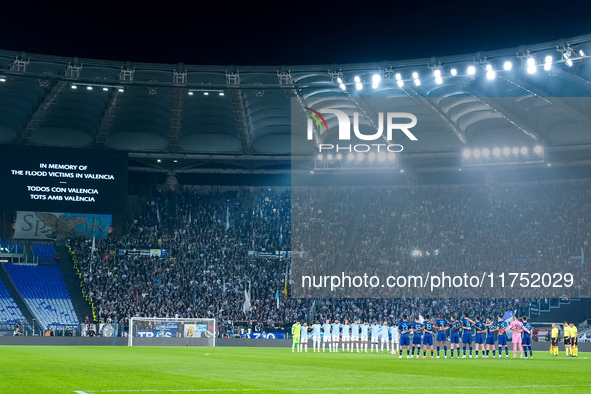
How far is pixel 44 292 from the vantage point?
5703cm

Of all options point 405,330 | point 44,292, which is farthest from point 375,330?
point 44,292

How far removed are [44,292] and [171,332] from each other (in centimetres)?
1251

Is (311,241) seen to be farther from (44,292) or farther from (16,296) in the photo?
(16,296)

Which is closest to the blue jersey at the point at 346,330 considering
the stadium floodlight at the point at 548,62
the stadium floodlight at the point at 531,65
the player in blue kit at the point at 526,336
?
the player in blue kit at the point at 526,336

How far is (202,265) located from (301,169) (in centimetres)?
1124

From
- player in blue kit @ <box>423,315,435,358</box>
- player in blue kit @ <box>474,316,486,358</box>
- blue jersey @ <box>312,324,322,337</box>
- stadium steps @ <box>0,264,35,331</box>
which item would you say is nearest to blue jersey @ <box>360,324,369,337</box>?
blue jersey @ <box>312,324,322,337</box>

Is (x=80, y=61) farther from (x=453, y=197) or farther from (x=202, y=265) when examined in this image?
(x=453, y=197)

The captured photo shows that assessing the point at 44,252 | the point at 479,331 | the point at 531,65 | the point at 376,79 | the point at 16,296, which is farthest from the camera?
the point at 44,252

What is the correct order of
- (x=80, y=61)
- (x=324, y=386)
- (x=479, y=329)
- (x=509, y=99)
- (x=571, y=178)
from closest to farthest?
(x=324, y=386) < (x=479, y=329) < (x=80, y=61) < (x=509, y=99) < (x=571, y=178)

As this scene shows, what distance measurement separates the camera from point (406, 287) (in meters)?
59.3

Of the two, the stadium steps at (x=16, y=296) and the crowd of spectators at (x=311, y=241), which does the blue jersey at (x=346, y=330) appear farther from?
the stadium steps at (x=16, y=296)

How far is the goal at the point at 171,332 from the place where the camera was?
49.9 metres

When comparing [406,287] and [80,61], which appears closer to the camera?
[80,61]

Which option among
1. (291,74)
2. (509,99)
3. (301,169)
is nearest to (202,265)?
(301,169)
